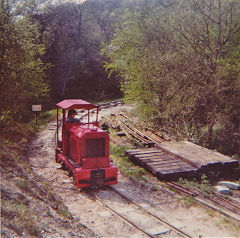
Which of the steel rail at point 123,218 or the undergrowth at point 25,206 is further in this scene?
the steel rail at point 123,218

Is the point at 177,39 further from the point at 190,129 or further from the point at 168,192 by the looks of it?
the point at 168,192

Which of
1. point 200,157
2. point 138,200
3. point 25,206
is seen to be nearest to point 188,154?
point 200,157

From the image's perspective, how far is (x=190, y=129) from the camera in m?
Answer: 14.8

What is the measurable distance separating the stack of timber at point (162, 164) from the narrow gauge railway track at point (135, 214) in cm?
195

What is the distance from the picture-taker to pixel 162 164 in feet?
36.0

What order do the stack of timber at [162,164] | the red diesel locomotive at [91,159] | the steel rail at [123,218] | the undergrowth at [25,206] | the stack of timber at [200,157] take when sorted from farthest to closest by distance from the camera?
the stack of timber at [200,157] → the stack of timber at [162,164] → the red diesel locomotive at [91,159] → the steel rail at [123,218] → the undergrowth at [25,206]

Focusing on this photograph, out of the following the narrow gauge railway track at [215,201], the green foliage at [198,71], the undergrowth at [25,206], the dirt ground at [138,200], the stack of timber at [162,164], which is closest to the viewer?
the undergrowth at [25,206]

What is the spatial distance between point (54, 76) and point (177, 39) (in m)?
22.7

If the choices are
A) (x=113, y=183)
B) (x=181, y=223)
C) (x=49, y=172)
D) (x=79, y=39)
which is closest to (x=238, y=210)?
(x=181, y=223)

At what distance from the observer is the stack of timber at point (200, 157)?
414 inches

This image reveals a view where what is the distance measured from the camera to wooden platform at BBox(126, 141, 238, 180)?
33.7 ft

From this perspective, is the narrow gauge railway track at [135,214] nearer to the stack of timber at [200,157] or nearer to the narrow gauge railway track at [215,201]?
the narrow gauge railway track at [215,201]

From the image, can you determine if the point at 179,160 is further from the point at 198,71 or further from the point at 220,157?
the point at 198,71

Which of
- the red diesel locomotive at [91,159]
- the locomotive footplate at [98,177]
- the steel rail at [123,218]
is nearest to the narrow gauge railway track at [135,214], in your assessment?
the steel rail at [123,218]
